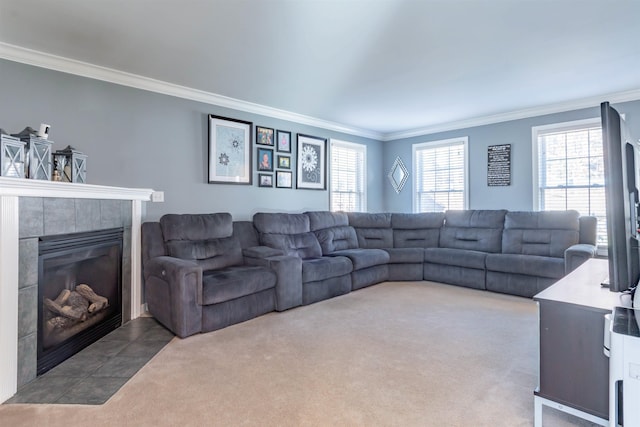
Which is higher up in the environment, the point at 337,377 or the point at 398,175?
the point at 398,175

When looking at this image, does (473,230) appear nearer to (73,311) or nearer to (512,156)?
(512,156)

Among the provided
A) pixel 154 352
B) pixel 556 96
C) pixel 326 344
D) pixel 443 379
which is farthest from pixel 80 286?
pixel 556 96

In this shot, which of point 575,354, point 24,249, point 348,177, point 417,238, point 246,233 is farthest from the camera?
point 348,177

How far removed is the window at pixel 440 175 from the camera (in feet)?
18.0

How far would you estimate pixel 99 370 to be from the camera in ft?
7.21

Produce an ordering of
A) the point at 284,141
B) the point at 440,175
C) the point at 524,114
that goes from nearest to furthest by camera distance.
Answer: the point at 524,114 < the point at 284,141 < the point at 440,175

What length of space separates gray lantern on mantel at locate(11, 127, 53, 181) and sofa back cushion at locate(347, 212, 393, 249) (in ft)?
13.0

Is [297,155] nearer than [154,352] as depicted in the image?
No

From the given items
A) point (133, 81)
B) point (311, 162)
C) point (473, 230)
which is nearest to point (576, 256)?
point (473, 230)

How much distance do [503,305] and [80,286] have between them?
4.17 metres

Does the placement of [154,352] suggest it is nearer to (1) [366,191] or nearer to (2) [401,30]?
(2) [401,30]

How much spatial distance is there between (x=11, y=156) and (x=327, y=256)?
323cm

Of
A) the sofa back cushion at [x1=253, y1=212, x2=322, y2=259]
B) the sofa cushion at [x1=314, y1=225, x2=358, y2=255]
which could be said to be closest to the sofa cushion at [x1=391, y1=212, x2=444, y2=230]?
the sofa cushion at [x1=314, y1=225, x2=358, y2=255]

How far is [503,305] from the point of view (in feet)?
12.0
